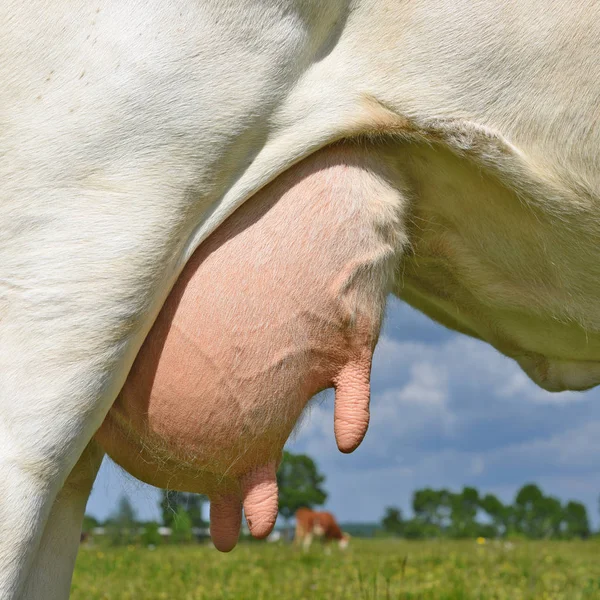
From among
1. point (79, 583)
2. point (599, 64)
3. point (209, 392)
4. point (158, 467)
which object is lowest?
point (79, 583)

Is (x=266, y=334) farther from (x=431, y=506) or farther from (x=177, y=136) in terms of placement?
(x=431, y=506)

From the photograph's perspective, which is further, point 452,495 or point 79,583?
point 452,495

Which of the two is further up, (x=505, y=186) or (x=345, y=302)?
(x=505, y=186)

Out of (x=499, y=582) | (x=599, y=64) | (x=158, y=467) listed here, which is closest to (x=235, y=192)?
(x=158, y=467)

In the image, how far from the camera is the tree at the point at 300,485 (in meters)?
16.8

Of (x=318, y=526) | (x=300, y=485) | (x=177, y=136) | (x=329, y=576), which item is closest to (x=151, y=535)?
(x=318, y=526)

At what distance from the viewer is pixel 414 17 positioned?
67.4 inches

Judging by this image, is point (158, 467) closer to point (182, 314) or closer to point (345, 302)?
point (182, 314)

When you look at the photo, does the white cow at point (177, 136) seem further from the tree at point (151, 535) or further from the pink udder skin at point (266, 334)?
the tree at point (151, 535)

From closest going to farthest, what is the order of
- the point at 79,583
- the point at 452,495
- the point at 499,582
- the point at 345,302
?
the point at 345,302, the point at 499,582, the point at 79,583, the point at 452,495

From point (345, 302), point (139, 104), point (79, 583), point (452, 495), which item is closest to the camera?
point (139, 104)

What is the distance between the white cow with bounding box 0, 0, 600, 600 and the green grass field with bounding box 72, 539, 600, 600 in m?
1.64

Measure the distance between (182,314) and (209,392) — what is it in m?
0.18

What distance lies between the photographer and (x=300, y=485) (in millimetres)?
19516
